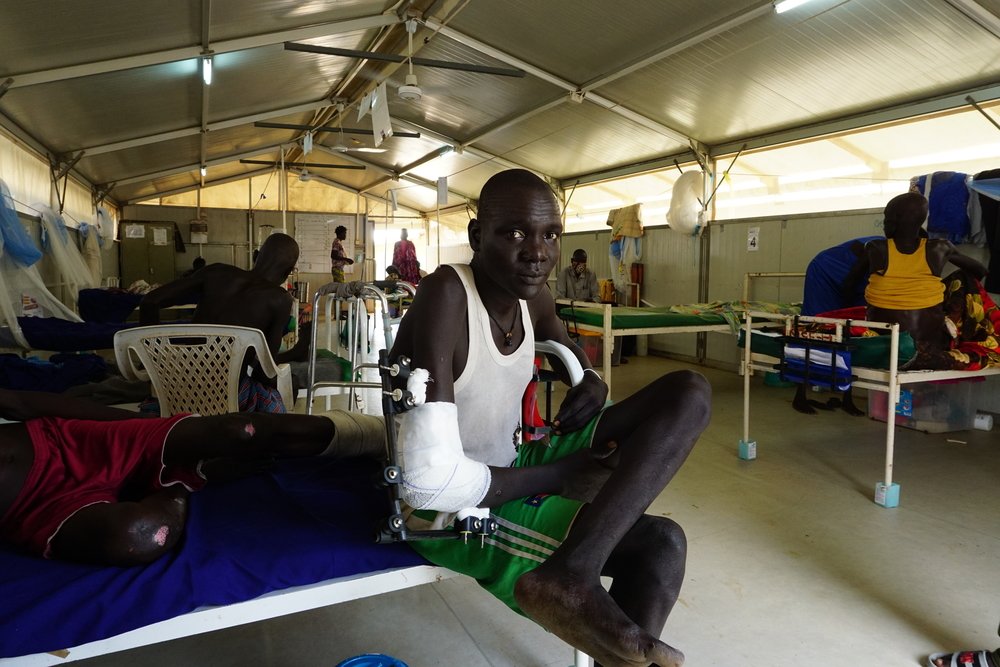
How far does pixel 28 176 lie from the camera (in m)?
6.78

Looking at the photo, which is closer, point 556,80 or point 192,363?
point 192,363

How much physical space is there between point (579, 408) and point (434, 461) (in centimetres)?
47

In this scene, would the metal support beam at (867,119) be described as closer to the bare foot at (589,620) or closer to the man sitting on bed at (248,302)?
the man sitting on bed at (248,302)

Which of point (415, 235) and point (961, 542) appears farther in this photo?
point (415, 235)

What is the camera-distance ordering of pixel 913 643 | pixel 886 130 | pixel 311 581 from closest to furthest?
pixel 311 581
pixel 913 643
pixel 886 130

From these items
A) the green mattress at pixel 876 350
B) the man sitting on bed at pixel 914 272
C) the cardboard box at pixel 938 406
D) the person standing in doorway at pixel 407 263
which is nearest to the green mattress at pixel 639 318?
the cardboard box at pixel 938 406

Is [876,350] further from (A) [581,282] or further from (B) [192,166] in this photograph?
(B) [192,166]

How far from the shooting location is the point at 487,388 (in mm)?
1478

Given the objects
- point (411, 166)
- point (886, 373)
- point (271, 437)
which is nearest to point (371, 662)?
point (271, 437)

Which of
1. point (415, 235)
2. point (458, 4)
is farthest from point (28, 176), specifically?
point (415, 235)

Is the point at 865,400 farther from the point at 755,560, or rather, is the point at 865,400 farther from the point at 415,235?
the point at 415,235

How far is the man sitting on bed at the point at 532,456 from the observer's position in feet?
3.74

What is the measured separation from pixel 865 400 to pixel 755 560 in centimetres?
384

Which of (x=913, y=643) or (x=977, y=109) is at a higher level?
(x=977, y=109)
